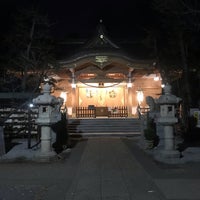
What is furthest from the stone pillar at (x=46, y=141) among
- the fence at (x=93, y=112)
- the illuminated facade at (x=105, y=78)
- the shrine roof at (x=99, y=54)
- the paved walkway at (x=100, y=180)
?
the shrine roof at (x=99, y=54)

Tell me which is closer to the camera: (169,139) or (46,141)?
(169,139)

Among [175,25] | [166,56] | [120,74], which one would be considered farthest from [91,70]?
[175,25]

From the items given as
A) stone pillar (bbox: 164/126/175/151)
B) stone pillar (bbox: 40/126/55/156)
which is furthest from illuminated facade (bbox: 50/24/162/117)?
stone pillar (bbox: 164/126/175/151)

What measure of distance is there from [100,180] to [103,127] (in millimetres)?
15237

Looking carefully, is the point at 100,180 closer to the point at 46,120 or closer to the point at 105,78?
the point at 46,120

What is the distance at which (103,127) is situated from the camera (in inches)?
950

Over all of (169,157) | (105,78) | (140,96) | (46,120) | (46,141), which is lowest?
(169,157)

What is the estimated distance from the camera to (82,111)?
95.9 ft

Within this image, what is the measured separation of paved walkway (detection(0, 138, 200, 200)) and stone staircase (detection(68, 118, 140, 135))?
10.2 metres

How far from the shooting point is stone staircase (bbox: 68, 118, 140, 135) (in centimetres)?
2336

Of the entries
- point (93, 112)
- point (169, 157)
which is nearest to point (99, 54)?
point (93, 112)

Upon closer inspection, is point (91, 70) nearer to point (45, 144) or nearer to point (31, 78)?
point (31, 78)

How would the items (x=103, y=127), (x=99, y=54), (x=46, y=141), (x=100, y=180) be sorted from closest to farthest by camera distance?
(x=100, y=180) < (x=46, y=141) < (x=103, y=127) < (x=99, y=54)

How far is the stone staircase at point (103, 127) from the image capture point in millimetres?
23359
